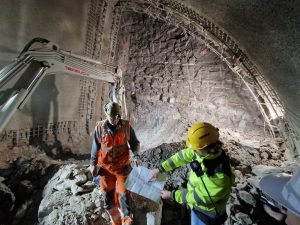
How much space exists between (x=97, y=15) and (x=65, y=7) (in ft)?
4.11

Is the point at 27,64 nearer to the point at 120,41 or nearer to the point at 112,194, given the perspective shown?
the point at 112,194

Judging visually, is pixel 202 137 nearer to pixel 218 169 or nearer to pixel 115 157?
pixel 218 169

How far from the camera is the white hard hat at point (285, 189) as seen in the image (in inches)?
48.1

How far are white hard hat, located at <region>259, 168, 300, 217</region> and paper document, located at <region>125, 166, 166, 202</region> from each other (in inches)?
52.7

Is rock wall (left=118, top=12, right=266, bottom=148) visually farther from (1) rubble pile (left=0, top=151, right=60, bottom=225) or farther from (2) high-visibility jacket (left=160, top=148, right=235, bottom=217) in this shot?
(2) high-visibility jacket (left=160, top=148, right=235, bottom=217)

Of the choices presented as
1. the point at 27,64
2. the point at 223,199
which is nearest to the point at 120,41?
the point at 27,64

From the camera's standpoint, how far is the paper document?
2645 mm

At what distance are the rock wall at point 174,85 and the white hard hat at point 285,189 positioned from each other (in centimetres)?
674

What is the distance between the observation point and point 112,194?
12.5 feet

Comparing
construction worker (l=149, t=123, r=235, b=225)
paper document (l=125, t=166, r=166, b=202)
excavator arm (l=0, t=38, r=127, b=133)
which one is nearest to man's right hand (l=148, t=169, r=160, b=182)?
paper document (l=125, t=166, r=166, b=202)

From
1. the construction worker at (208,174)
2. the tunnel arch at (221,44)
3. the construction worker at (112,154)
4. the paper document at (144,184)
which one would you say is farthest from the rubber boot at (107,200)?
the tunnel arch at (221,44)

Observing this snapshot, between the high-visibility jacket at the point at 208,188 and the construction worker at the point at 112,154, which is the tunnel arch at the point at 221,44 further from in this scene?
the high-visibility jacket at the point at 208,188

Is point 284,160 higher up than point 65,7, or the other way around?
point 65,7

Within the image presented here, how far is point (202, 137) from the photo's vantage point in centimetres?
245
